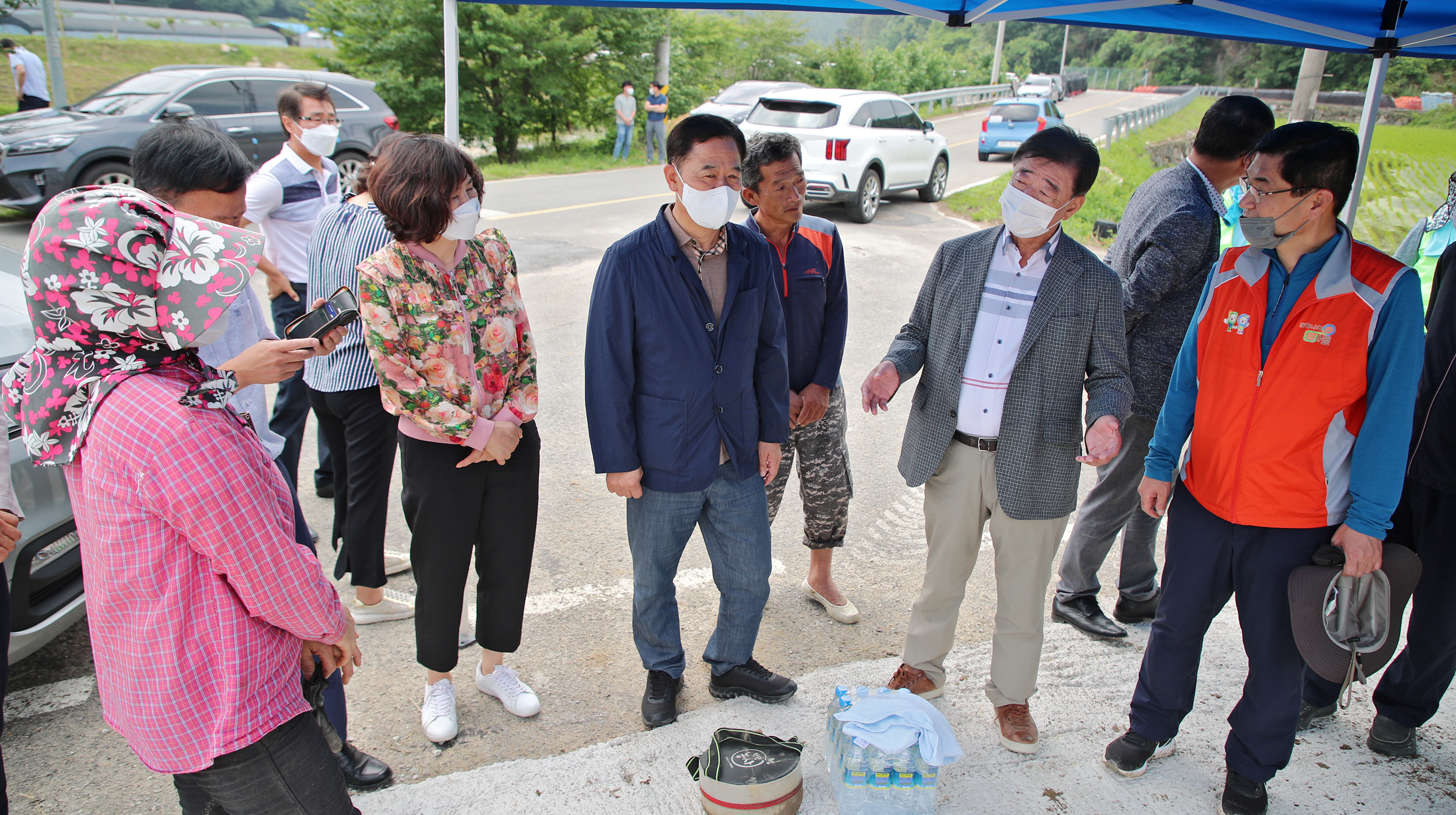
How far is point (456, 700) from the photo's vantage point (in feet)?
9.61

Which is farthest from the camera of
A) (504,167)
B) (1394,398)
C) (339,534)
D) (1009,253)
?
(504,167)

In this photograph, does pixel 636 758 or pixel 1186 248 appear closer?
pixel 636 758

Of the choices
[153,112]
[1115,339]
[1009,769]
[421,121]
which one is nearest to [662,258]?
[1115,339]

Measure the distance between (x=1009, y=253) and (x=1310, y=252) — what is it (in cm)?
81

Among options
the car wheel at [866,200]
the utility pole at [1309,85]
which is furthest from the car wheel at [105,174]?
the utility pole at [1309,85]

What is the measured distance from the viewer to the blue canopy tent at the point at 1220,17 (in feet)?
11.1

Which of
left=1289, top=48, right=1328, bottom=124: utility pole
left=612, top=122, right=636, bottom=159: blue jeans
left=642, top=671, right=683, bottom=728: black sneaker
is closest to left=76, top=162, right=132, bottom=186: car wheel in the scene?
left=642, top=671, right=683, bottom=728: black sneaker

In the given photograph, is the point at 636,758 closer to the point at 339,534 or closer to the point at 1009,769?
the point at 1009,769

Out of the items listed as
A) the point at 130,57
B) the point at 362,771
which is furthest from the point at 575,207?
the point at 130,57

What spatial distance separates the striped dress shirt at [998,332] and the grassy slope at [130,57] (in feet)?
94.4

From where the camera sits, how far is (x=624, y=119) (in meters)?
18.1

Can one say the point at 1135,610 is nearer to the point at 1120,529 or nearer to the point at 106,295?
the point at 1120,529

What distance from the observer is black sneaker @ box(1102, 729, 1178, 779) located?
264 centimetres

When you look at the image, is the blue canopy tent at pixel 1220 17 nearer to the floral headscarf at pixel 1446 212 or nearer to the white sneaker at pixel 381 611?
the floral headscarf at pixel 1446 212
